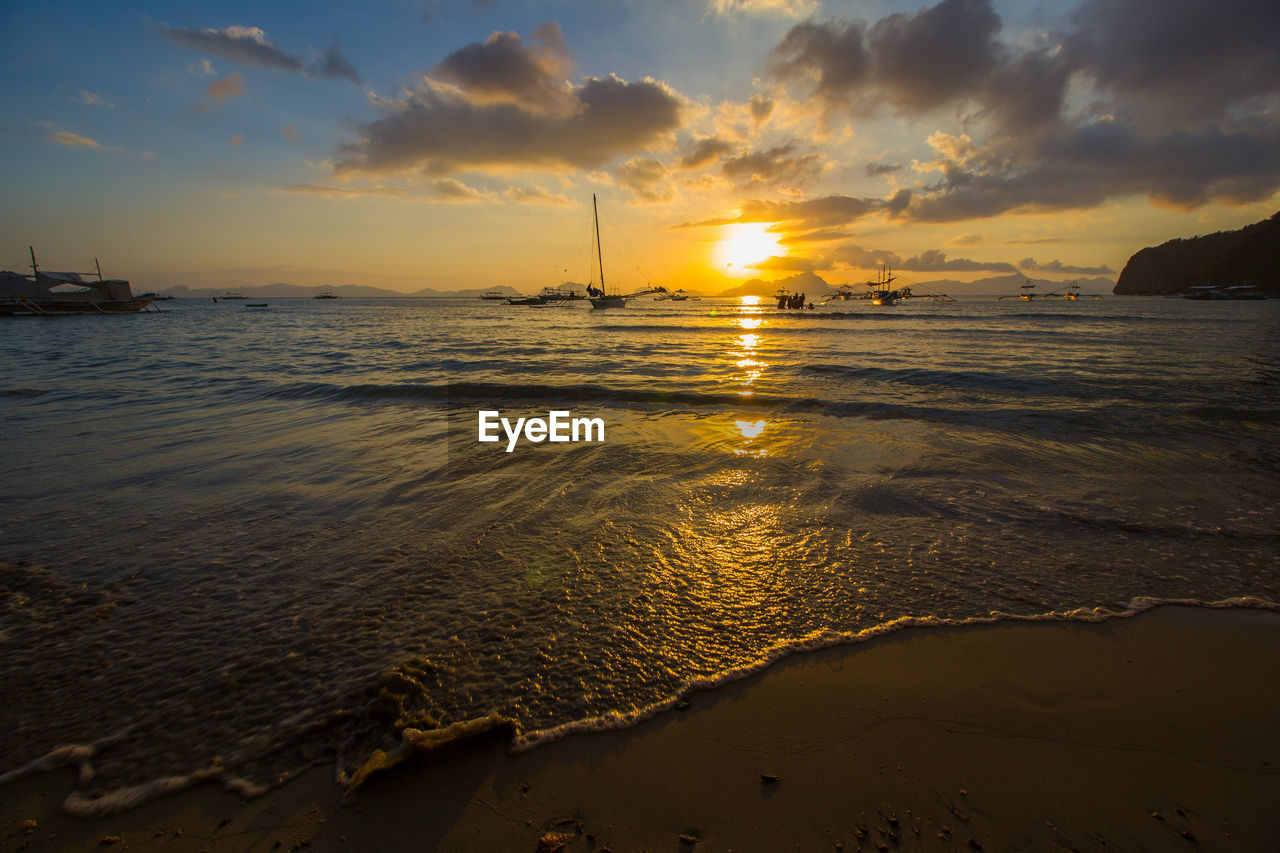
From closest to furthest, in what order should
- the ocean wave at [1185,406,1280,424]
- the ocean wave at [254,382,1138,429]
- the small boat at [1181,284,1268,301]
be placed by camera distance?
the ocean wave at [1185,406,1280,424] → the ocean wave at [254,382,1138,429] → the small boat at [1181,284,1268,301]

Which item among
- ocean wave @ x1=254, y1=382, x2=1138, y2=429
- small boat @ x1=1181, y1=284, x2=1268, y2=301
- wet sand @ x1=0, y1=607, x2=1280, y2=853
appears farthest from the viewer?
small boat @ x1=1181, y1=284, x2=1268, y2=301

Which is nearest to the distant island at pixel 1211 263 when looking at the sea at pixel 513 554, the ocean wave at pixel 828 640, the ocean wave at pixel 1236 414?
the ocean wave at pixel 1236 414

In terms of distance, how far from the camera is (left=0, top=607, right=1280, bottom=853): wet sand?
192cm

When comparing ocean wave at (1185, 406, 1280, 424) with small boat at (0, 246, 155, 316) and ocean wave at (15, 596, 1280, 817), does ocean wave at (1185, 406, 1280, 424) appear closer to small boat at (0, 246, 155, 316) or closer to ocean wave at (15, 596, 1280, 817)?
ocean wave at (15, 596, 1280, 817)

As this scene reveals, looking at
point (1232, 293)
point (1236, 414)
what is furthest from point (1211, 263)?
point (1236, 414)

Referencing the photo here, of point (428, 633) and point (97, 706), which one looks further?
point (428, 633)

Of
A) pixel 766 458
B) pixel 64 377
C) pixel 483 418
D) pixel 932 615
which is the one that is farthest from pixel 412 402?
pixel 64 377

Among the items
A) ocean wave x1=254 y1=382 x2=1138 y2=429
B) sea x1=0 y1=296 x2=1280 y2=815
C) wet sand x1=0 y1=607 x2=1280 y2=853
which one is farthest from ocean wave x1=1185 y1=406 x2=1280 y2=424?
wet sand x1=0 y1=607 x2=1280 y2=853

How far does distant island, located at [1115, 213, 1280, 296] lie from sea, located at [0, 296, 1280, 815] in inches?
5866

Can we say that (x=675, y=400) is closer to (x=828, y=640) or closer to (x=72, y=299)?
(x=828, y=640)

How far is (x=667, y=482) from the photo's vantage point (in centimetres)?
591

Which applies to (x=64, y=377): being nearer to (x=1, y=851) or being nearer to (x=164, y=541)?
(x=164, y=541)

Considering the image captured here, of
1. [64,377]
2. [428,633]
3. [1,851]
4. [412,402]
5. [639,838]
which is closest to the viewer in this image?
[1,851]

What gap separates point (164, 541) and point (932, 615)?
6238 millimetres
